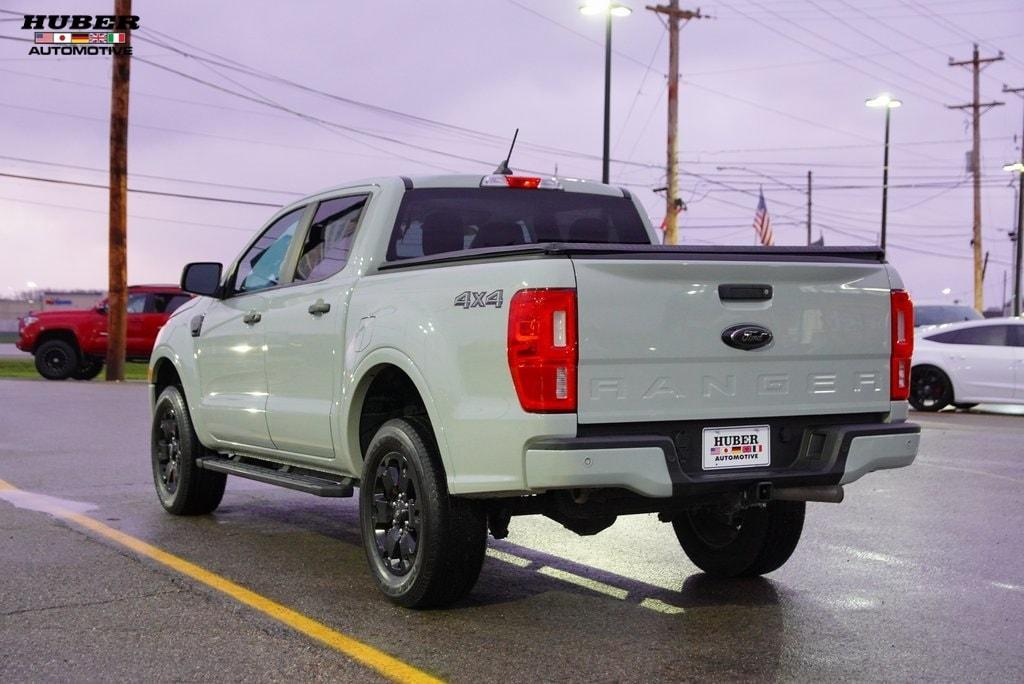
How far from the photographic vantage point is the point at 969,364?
1969cm

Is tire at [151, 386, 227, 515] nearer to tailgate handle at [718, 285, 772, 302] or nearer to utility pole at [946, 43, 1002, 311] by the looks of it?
tailgate handle at [718, 285, 772, 302]

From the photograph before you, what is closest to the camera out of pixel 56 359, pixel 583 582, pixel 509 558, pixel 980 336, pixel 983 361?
pixel 583 582

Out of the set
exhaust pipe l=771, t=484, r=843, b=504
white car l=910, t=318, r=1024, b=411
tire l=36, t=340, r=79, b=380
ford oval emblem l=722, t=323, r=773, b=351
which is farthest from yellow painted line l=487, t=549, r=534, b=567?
tire l=36, t=340, r=79, b=380

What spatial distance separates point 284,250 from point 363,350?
173 centimetres

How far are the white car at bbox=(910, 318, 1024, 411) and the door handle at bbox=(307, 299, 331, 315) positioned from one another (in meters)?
14.8

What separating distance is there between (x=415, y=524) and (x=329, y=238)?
2.01m

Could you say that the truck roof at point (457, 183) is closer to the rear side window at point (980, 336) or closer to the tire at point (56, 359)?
the rear side window at point (980, 336)

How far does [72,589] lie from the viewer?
20.5 ft

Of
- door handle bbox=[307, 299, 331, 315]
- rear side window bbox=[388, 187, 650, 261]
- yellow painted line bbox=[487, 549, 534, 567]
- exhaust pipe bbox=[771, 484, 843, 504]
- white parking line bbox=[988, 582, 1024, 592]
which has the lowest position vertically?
yellow painted line bbox=[487, 549, 534, 567]

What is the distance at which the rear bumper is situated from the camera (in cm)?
512

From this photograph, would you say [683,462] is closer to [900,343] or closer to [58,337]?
[900,343]

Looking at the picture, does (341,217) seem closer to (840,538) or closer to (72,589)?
(72,589)

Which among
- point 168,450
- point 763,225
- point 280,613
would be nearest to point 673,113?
point 763,225

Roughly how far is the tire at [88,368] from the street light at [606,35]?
12.0 metres
